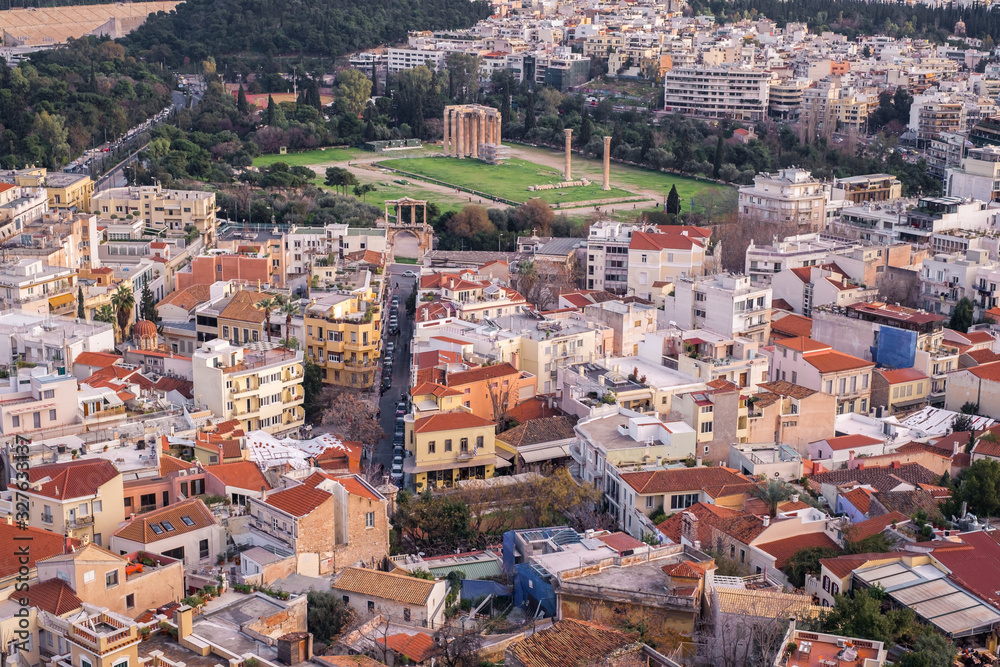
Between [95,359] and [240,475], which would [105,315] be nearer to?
[95,359]

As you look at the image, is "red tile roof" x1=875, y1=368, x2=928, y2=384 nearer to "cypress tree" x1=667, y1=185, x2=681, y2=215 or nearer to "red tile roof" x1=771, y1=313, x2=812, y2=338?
"red tile roof" x1=771, y1=313, x2=812, y2=338

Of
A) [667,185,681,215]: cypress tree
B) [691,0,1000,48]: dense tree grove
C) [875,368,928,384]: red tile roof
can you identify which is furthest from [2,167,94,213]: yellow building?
[691,0,1000,48]: dense tree grove

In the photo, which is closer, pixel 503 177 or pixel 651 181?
pixel 651 181

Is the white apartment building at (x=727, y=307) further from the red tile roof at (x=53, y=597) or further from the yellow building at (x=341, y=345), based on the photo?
the red tile roof at (x=53, y=597)

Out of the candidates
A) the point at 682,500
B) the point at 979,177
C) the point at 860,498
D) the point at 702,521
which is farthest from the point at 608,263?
the point at 702,521

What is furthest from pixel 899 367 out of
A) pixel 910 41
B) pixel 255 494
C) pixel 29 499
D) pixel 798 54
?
pixel 910 41

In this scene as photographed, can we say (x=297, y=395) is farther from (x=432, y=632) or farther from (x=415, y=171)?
(x=415, y=171)

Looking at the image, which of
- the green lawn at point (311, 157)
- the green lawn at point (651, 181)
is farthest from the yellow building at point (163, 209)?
the green lawn at point (651, 181)

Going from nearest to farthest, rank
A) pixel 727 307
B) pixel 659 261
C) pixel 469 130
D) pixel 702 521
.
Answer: pixel 702 521, pixel 727 307, pixel 659 261, pixel 469 130
